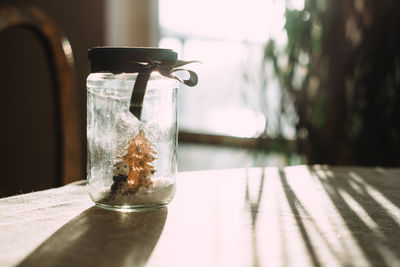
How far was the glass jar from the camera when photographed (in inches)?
22.5

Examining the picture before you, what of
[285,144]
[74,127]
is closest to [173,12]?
[285,144]

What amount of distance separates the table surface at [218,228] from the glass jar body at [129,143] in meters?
0.02

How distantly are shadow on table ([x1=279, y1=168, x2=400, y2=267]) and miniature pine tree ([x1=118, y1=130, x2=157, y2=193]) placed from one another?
0.61ft

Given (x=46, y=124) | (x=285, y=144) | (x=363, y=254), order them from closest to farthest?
(x=363, y=254) < (x=285, y=144) < (x=46, y=124)

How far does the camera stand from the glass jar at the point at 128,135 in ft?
1.88

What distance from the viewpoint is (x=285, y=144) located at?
183 centimetres

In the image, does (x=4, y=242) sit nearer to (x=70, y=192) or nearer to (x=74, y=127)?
(x=70, y=192)

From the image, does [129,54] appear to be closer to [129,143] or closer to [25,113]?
[129,143]

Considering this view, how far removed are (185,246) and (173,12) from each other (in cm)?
482

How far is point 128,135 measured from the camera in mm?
624

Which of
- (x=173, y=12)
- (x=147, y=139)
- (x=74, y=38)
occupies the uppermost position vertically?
(x=173, y=12)

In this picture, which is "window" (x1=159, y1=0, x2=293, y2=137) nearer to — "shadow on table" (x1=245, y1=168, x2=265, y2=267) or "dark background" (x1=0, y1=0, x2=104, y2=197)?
"dark background" (x1=0, y1=0, x2=104, y2=197)

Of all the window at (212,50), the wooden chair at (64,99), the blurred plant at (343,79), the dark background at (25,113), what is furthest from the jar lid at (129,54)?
the window at (212,50)

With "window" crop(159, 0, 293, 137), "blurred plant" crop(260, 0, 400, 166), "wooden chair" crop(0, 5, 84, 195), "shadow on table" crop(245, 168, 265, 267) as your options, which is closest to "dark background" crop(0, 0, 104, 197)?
"window" crop(159, 0, 293, 137)
